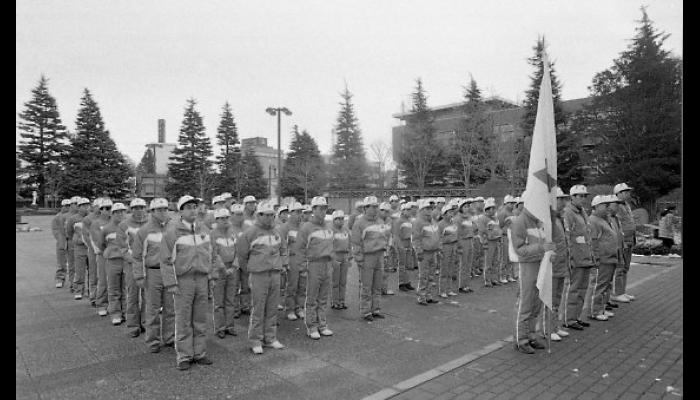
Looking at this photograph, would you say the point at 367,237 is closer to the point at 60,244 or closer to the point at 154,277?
the point at 154,277

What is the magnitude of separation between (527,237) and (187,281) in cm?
546

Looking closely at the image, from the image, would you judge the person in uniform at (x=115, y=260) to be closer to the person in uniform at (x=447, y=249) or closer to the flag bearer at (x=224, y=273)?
the flag bearer at (x=224, y=273)

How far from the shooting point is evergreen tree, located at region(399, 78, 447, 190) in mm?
45781

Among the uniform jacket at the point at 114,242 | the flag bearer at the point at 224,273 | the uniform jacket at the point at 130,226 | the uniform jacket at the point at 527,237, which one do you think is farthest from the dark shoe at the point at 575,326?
the uniform jacket at the point at 114,242

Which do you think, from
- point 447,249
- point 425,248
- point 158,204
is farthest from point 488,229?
point 158,204

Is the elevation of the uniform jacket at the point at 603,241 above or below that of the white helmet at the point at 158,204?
below

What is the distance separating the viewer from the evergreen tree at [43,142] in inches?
1622

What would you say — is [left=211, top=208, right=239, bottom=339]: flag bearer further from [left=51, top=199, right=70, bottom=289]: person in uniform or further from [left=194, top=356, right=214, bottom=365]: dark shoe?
[left=51, top=199, right=70, bottom=289]: person in uniform

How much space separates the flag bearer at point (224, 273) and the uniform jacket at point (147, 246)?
987 millimetres

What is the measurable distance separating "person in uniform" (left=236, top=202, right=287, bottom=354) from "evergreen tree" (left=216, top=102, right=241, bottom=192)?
4792 centimetres

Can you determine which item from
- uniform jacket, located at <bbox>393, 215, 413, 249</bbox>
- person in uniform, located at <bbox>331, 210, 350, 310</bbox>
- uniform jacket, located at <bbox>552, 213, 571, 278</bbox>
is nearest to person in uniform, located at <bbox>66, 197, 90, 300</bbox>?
person in uniform, located at <bbox>331, 210, 350, 310</bbox>

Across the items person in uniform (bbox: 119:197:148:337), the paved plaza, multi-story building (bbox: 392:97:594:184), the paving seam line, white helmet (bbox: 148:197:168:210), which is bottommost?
the paved plaza

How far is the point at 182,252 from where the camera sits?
6492 mm

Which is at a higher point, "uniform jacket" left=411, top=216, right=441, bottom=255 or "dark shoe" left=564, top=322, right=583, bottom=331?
"uniform jacket" left=411, top=216, right=441, bottom=255
